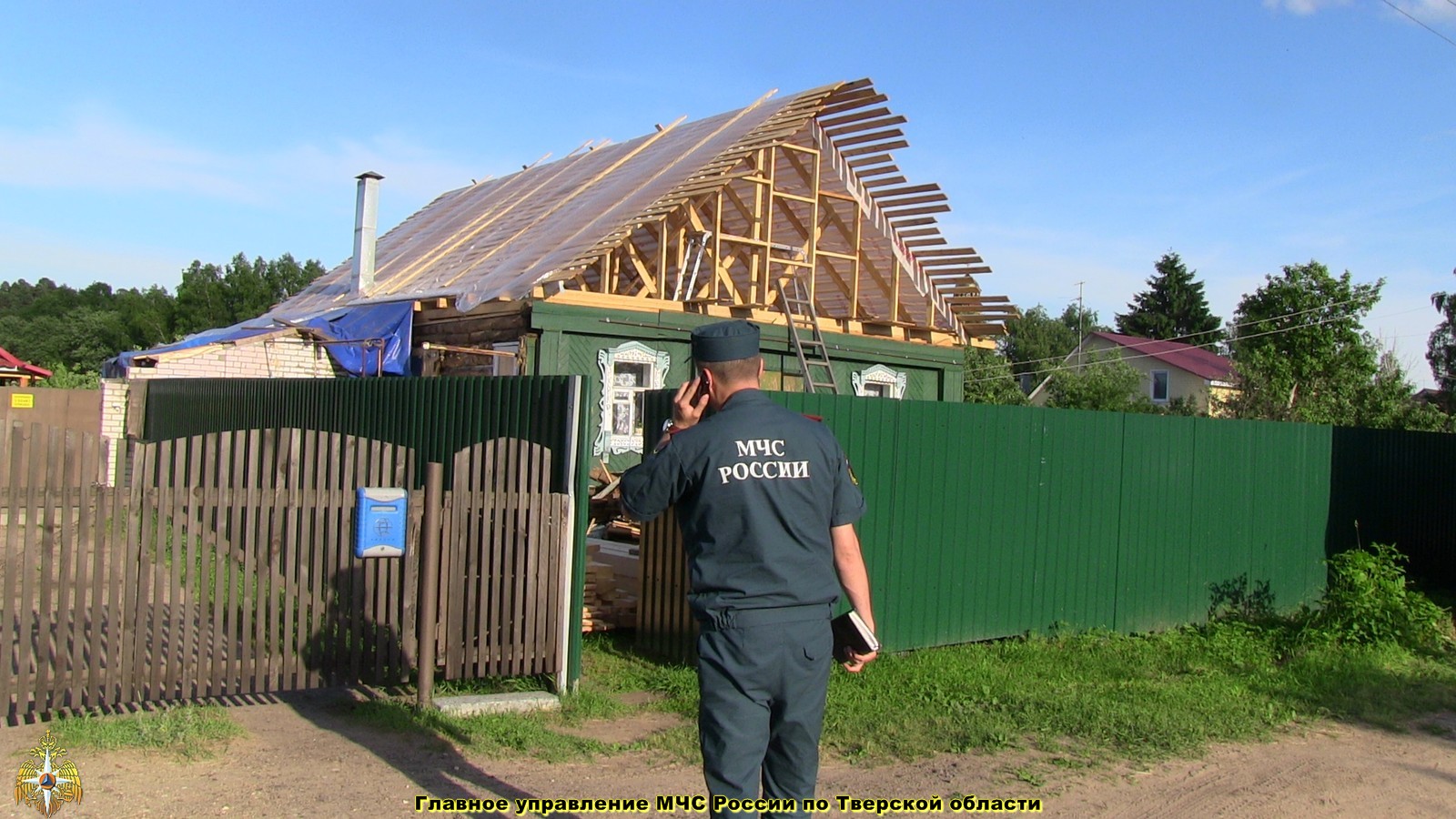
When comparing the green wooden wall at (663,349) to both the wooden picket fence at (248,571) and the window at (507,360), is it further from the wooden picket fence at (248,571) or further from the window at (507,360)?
the wooden picket fence at (248,571)

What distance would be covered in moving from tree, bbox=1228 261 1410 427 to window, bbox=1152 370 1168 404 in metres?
17.9

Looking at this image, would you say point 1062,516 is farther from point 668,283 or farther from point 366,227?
point 366,227

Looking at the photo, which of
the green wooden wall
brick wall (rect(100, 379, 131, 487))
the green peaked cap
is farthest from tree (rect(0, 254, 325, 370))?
the green peaked cap

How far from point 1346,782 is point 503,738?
4.50 m

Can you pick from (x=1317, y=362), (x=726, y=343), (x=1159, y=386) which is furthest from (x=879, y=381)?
(x=1159, y=386)

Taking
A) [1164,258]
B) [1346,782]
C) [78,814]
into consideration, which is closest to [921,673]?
[1346,782]

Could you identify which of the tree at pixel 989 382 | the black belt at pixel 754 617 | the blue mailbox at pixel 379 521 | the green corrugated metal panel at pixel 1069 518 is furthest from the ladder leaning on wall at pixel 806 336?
the tree at pixel 989 382

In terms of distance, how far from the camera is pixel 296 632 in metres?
6.56

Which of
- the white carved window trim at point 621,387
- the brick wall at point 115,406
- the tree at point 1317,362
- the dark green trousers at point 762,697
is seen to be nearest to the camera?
the dark green trousers at point 762,697

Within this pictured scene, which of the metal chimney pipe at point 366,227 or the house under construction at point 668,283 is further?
the metal chimney pipe at point 366,227

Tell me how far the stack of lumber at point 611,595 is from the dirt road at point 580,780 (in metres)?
2.59

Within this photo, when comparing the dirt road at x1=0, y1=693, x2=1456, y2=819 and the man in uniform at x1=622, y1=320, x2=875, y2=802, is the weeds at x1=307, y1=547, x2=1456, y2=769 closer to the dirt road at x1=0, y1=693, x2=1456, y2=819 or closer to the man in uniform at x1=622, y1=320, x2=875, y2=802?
the dirt road at x1=0, y1=693, x2=1456, y2=819

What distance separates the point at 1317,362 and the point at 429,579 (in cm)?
2947

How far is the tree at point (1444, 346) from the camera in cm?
4372
